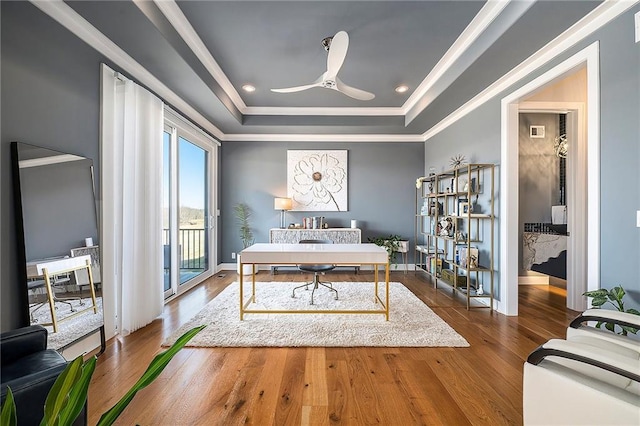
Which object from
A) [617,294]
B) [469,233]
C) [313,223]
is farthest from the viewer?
[313,223]

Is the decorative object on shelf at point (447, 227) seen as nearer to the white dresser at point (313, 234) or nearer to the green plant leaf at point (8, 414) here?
the white dresser at point (313, 234)

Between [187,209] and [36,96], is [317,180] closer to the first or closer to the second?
[187,209]

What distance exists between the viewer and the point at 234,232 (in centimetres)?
570

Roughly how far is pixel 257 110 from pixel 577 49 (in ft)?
13.4

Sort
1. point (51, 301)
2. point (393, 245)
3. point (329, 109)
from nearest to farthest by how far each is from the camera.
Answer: point (51, 301)
point (329, 109)
point (393, 245)

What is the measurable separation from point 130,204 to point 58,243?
30.0 inches

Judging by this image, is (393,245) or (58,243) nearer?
(58,243)

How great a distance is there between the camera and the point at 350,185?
575 centimetres

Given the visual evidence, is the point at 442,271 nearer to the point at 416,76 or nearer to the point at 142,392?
the point at 416,76

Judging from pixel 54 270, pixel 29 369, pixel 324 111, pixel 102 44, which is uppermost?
pixel 324 111

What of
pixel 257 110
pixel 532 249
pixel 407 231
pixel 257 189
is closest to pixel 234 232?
pixel 257 189

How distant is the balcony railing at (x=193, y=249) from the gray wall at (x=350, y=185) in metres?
0.63

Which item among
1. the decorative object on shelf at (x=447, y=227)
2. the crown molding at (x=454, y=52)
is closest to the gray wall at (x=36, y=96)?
the crown molding at (x=454, y=52)

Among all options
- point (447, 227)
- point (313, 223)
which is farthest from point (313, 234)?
A: point (447, 227)
